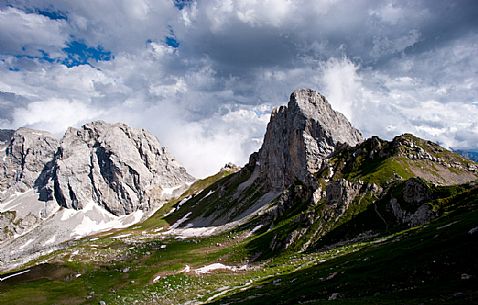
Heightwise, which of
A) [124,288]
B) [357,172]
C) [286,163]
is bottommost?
[124,288]

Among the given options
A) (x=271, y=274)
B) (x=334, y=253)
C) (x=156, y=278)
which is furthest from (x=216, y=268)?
(x=334, y=253)

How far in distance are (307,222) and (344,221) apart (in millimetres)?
10088

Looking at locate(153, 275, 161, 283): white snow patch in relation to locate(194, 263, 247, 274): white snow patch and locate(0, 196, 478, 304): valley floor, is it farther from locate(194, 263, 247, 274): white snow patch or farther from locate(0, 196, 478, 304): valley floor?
locate(194, 263, 247, 274): white snow patch

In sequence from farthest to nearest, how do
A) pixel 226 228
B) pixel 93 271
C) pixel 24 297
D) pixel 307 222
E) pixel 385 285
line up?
pixel 226 228 → pixel 93 271 → pixel 307 222 → pixel 24 297 → pixel 385 285

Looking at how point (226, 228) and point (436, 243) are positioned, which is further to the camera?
point (226, 228)

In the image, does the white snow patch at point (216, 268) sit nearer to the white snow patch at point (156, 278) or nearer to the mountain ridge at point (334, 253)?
the mountain ridge at point (334, 253)

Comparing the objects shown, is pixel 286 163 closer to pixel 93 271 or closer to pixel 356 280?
pixel 93 271

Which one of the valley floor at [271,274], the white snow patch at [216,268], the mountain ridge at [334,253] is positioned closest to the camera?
the valley floor at [271,274]

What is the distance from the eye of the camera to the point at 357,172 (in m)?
115

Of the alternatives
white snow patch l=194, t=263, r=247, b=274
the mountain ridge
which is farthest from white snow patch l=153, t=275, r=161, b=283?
white snow patch l=194, t=263, r=247, b=274

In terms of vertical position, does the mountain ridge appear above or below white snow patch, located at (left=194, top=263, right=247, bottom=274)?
above

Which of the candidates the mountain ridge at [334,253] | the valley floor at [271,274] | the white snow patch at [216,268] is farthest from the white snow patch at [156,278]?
the white snow patch at [216,268]

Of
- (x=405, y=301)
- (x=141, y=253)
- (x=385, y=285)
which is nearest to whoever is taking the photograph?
(x=405, y=301)

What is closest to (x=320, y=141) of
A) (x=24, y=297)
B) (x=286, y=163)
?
(x=286, y=163)
